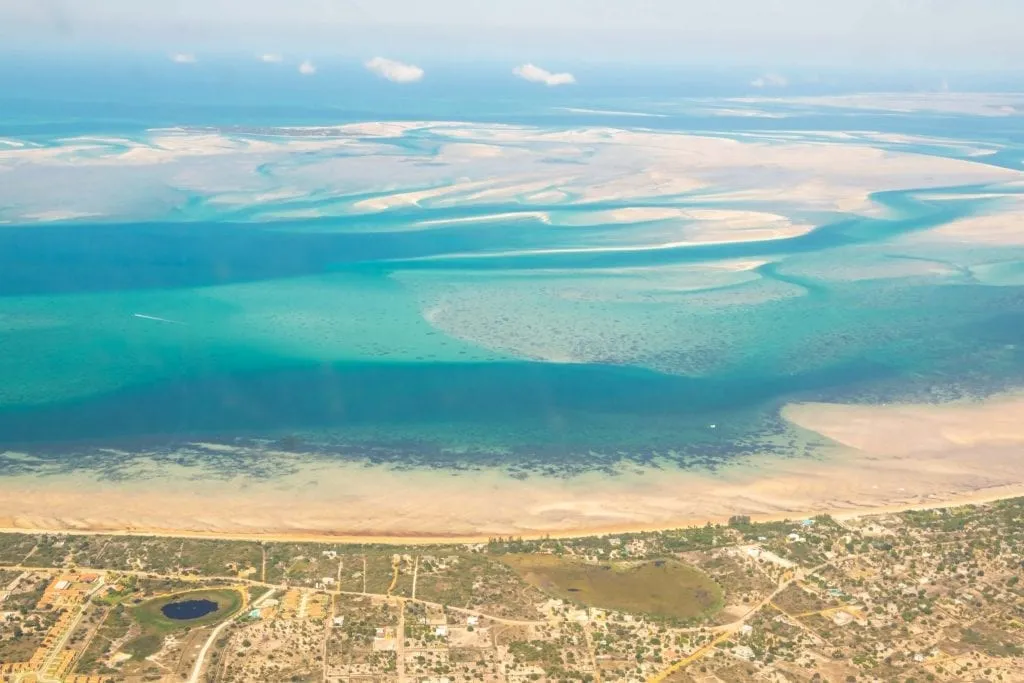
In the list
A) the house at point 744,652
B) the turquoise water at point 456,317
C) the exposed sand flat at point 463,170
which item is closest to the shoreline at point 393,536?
the turquoise water at point 456,317

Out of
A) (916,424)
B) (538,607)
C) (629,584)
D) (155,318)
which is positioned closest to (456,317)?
(155,318)

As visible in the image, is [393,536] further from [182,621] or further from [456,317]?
[456,317]

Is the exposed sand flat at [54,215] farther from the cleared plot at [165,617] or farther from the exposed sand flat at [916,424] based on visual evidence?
the exposed sand flat at [916,424]

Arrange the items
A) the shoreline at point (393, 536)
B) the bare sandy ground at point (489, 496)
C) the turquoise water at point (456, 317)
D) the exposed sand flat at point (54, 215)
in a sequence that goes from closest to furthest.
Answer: the shoreline at point (393, 536) → the bare sandy ground at point (489, 496) → the turquoise water at point (456, 317) → the exposed sand flat at point (54, 215)

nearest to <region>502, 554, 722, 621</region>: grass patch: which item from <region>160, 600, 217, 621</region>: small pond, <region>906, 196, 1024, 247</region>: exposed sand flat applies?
<region>160, 600, 217, 621</region>: small pond

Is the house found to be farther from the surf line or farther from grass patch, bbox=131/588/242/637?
the surf line

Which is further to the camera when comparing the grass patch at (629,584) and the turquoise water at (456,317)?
the turquoise water at (456,317)

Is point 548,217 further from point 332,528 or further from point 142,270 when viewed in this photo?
point 332,528
